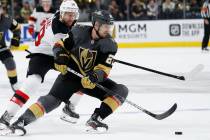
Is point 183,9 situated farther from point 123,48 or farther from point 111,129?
point 111,129

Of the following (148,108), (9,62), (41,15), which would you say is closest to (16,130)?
(148,108)

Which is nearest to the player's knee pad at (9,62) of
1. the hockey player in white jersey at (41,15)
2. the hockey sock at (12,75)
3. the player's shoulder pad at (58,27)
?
the hockey sock at (12,75)

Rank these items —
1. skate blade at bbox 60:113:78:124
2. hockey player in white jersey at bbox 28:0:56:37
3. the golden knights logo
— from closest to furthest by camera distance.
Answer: the golden knights logo
skate blade at bbox 60:113:78:124
hockey player in white jersey at bbox 28:0:56:37

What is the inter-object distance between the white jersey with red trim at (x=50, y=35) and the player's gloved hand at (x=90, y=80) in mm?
510

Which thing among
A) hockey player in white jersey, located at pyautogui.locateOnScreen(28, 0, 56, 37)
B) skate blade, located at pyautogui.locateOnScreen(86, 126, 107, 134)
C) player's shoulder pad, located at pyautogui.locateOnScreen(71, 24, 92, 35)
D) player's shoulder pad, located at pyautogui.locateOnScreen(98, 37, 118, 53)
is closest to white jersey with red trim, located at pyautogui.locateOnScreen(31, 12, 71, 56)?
player's shoulder pad, located at pyautogui.locateOnScreen(71, 24, 92, 35)

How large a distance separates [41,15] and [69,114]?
193 inches

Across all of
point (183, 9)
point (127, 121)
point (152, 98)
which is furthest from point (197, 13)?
point (127, 121)

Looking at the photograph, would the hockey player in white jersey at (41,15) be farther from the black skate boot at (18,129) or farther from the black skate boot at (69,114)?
the black skate boot at (18,129)

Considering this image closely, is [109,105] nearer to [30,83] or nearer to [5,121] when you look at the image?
[30,83]

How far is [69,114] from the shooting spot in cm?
490

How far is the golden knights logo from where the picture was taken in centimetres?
428

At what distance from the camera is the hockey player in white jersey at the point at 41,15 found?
9196 millimetres

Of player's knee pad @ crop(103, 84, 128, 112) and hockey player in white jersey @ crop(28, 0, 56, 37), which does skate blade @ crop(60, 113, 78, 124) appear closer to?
player's knee pad @ crop(103, 84, 128, 112)

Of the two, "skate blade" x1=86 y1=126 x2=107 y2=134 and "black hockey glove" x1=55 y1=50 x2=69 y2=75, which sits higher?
"black hockey glove" x1=55 y1=50 x2=69 y2=75
